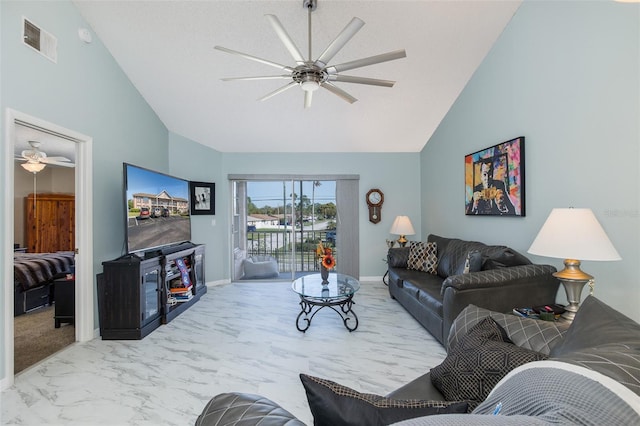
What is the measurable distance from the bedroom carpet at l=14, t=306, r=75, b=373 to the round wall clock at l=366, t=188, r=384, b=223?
14.1 feet

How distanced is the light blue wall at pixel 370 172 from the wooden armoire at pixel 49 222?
3.48 meters

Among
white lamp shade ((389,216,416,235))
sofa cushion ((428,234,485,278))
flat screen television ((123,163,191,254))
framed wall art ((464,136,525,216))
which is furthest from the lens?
white lamp shade ((389,216,416,235))

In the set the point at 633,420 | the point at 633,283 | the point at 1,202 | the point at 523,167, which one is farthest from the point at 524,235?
the point at 1,202

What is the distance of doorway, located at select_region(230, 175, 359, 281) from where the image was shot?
5055 millimetres

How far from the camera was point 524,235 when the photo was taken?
2.72m

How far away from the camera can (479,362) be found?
99cm

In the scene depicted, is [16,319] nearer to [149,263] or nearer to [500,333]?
[149,263]

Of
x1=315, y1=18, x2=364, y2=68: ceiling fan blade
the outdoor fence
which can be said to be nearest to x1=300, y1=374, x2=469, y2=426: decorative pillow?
x1=315, y1=18, x2=364, y2=68: ceiling fan blade

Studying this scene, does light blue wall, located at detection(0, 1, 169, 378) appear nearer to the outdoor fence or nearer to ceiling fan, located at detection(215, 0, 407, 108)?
ceiling fan, located at detection(215, 0, 407, 108)

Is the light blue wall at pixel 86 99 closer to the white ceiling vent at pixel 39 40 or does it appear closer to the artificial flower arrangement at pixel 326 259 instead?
the white ceiling vent at pixel 39 40

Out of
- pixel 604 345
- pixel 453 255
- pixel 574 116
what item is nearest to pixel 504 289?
pixel 453 255

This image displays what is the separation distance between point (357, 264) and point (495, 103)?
3196 millimetres

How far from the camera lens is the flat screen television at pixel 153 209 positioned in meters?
2.89

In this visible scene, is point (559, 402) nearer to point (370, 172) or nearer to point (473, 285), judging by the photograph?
point (473, 285)
